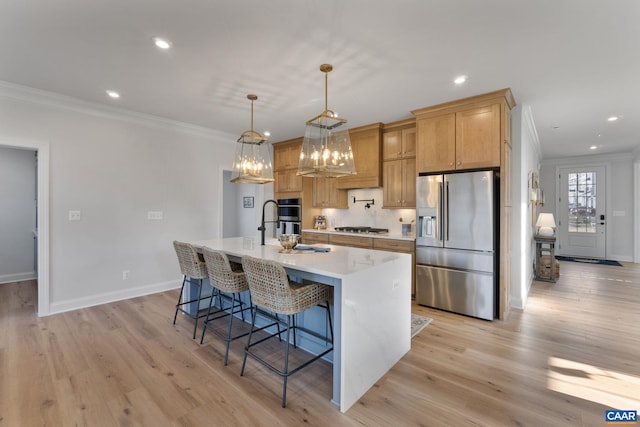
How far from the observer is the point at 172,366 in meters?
2.39

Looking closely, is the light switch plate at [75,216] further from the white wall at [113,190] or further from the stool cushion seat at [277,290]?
the stool cushion seat at [277,290]

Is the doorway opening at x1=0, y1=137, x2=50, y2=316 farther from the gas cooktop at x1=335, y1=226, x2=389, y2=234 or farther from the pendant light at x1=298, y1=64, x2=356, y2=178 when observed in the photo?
the gas cooktop at x1=335, y1=226, x2=389, y2=234

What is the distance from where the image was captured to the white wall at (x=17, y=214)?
4871mm

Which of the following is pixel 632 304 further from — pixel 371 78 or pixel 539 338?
pixel 371 78

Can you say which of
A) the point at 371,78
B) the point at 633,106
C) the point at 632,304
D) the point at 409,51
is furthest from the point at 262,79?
the point at 632,304

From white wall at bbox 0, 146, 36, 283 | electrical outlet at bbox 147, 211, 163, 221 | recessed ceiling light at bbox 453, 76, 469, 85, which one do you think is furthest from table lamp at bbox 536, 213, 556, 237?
white wall at bbox 0, 146, 36, 283

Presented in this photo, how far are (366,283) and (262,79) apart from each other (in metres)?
2.33

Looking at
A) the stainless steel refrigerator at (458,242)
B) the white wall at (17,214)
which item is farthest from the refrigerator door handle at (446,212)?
the white wall at (17,214)

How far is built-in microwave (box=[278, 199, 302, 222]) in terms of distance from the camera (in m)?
5.48

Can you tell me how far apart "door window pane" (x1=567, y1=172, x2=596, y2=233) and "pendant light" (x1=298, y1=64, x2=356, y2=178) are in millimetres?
7838

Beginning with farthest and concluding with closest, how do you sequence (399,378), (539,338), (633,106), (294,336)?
(633,106) < (539,338) < (294,336) < (399,378)

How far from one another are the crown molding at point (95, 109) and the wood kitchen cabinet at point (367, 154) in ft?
7.90

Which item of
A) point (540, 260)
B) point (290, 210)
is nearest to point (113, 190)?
point (290, 210)

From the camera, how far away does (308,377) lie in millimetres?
2246
